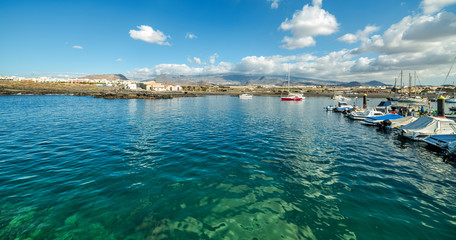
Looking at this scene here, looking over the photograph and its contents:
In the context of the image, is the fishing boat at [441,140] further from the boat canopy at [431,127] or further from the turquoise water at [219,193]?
the turquoise water at [219,193]

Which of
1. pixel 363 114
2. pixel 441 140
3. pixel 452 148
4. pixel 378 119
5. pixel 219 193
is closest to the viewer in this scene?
pixel 219 193

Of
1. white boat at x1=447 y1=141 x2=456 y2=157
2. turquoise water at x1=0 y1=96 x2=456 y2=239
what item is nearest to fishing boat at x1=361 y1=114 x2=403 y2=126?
white boat at x1=447 y1=141 x2=456 y2=157

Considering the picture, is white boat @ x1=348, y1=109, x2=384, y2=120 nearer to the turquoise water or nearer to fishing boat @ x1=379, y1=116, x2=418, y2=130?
fishing boat @ x1=379, y1=116, x2=418, y2=130

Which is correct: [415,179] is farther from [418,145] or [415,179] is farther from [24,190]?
[24,190]

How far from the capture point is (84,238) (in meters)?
6.48

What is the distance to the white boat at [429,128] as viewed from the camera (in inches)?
857

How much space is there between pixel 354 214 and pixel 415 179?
7.74m

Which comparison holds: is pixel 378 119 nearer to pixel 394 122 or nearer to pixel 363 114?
pixel 394 122

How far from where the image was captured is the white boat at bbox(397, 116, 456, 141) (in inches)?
857

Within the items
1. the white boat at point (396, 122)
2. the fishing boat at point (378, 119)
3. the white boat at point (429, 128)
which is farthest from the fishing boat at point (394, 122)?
the white boat at point (429, 128)

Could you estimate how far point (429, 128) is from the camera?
22.6 m

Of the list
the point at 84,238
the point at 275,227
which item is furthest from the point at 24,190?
the point at 275,227

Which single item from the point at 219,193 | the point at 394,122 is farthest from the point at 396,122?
the point at 219,193

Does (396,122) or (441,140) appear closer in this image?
(441,140)
